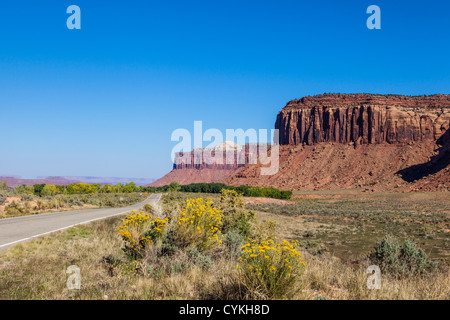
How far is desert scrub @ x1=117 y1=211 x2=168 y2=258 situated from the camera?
25.8 ft

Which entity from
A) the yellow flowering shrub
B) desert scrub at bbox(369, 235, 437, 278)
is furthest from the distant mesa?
the yellow flowering shrub

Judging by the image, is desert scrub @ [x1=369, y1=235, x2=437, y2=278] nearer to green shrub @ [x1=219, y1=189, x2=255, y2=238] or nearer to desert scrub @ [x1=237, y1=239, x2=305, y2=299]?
green shrub @ [x1=219, y1=189, x2=255, y2=238]

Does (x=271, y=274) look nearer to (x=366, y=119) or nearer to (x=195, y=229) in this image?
(x=195, y=229)

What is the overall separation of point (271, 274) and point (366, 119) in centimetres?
12680

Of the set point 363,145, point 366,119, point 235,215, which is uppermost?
point 366,119

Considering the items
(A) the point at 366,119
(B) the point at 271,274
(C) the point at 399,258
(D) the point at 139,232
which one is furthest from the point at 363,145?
(B) the point at 271,274

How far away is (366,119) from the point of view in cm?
11894

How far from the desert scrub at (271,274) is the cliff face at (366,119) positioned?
122087mm

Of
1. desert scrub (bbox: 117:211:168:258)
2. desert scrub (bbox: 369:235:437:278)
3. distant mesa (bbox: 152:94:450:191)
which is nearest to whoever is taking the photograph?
desert scrub (bbox: 117:211:168:258)

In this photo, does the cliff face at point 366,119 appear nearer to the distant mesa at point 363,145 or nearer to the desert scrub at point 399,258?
the distant mesa at point 363,145

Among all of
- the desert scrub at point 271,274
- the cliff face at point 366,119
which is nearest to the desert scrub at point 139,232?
the desert scrub at point 271,274

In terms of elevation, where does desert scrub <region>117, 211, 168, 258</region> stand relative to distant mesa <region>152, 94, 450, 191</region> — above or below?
below
